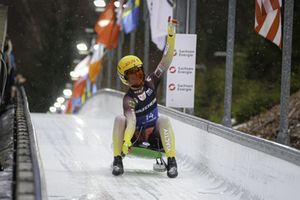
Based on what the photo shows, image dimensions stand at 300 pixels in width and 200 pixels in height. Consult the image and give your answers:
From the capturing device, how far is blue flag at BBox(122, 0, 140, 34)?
1237 cm

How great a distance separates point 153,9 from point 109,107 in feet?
14.9

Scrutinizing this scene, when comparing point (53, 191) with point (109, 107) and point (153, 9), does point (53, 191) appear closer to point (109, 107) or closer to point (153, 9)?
point (153, 9)

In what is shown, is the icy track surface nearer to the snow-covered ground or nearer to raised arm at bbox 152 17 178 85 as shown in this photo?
the snow-covered ground

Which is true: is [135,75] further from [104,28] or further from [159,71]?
[104,28]

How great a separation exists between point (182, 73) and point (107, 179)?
3.19 meters

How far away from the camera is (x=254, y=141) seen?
352cm

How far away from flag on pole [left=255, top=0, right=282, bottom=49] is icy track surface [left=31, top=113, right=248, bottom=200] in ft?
6.66

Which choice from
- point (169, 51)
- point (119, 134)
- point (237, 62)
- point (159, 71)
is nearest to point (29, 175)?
point (119, 134)

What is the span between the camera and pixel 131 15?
12547 millimetres

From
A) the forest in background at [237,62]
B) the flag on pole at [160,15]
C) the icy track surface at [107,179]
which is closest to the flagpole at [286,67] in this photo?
the icy track surface at [107,179]

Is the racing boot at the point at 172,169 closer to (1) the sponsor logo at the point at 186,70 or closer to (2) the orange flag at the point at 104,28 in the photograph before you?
(1) the sponsor logo at the point at 186,70

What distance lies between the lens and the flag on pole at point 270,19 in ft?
17.9

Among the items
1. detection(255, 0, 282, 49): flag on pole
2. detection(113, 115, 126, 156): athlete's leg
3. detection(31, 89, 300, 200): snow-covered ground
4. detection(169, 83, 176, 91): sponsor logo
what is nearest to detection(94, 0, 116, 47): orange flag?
detection(169, 83, 176, 91): sponsor logo

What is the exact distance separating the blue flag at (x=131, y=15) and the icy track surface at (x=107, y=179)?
668cm
